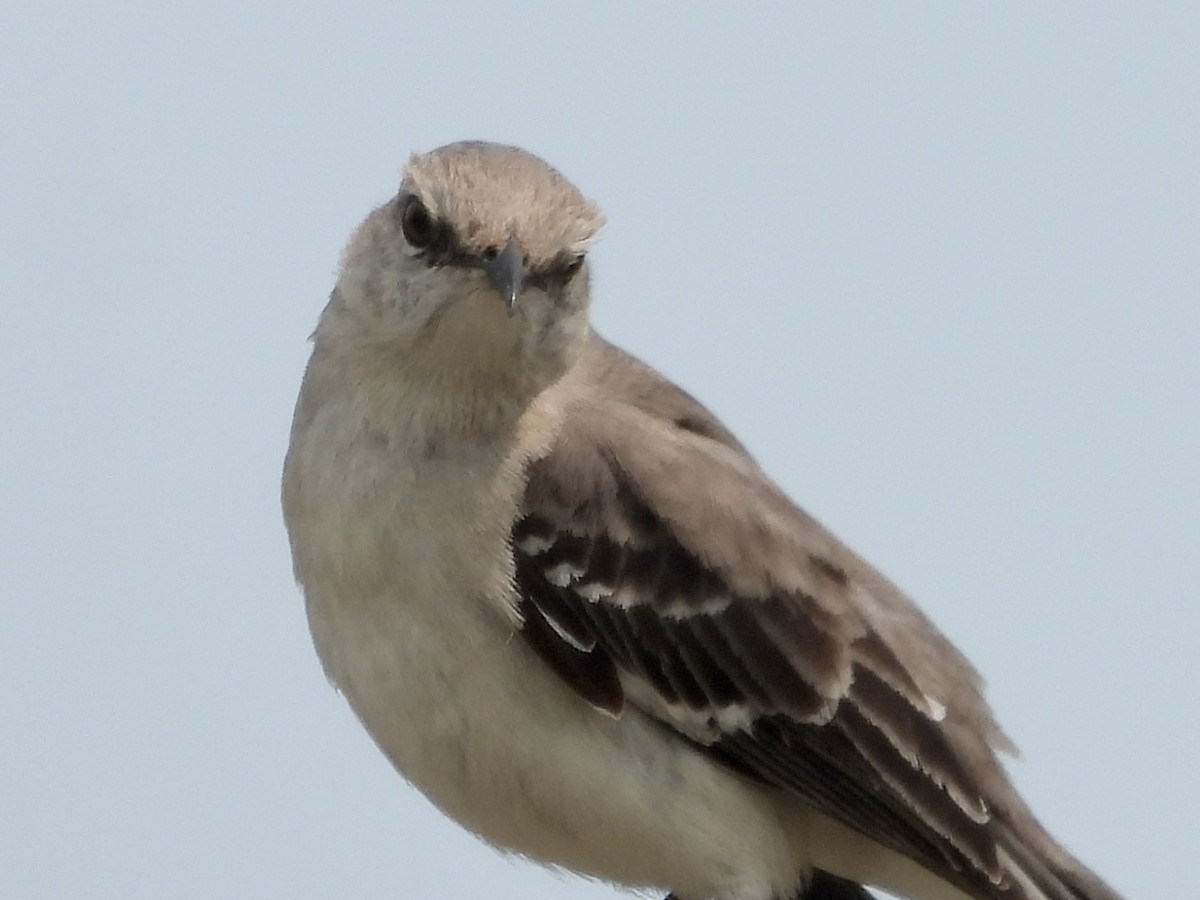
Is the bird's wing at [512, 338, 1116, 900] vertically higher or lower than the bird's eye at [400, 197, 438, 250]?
lower

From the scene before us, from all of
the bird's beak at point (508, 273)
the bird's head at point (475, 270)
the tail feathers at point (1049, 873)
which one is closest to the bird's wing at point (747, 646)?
the tail feathers at point (1049, 873)

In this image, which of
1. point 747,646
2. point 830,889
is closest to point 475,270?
point 747,646

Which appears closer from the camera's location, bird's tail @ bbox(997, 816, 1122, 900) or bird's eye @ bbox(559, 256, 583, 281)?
bird's eye @ bbox(559, 256, 583, 281)

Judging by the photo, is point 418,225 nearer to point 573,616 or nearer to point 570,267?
point 570,267

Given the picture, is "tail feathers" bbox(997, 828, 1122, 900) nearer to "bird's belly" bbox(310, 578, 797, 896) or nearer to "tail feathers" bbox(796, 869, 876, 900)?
"tail feathers" bbox(796, 869, 876, 900)

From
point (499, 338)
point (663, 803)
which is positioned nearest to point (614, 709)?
point (663, 803)

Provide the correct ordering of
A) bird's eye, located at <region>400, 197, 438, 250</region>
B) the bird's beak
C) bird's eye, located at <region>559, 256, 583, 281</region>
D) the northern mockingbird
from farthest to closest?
bird's eye, located at <region>559, 256, 583, 281</region>, bird's eye, located at <region>400, 197, 438, 250</region>, the northern mockingbird, the bird's beak

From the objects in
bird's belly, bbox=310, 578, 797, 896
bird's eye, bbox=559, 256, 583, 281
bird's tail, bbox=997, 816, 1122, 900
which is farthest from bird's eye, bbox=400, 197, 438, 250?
bird's tail, bbox=997, 816, 1122, 900

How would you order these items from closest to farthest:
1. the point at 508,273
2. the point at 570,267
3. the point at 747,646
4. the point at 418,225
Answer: the point at 508,273 < the point at 418,225 < the point at 570,267 < the point at 747,646
